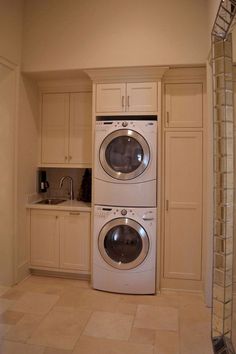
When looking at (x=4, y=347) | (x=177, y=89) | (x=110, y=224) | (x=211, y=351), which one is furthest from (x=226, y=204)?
(x=4, y=347)

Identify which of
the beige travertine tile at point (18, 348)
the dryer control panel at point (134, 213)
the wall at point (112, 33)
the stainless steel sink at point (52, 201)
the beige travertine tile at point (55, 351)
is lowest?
the beige travertine tile at point (55, 351)

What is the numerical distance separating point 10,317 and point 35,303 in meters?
0.30

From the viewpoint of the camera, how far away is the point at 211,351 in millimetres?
2189

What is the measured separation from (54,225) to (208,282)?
175 cm

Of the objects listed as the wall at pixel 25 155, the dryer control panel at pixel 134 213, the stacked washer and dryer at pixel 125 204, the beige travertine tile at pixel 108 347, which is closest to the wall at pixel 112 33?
the wall at pixel 25 155

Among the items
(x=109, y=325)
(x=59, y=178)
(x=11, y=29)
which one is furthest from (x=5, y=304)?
(x=11, y=29)

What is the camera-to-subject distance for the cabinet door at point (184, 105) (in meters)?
3.15

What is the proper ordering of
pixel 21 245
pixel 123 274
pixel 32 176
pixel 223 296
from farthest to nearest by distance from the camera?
1. pixel 32 176
2. pixel 21 245
3. pixel 123 274
4. pixel 223 296

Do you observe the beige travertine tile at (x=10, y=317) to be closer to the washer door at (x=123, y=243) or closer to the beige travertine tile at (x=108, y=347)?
the beige travertine tile at (x=108, y=347)

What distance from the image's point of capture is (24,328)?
2449 mm

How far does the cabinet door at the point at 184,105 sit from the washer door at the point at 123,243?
1.17 metres

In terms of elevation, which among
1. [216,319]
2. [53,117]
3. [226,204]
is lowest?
[216,319]

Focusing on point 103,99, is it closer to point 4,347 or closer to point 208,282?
point 208,282

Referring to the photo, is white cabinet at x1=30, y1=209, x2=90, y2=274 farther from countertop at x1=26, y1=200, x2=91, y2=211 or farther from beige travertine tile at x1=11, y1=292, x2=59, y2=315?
beige travertine tile at x1=11, y1=292, x2=59, y2=315
